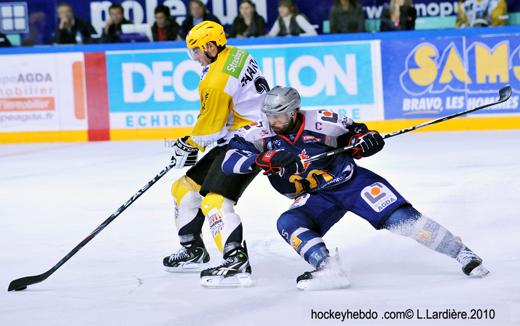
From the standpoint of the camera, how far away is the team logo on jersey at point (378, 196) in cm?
485

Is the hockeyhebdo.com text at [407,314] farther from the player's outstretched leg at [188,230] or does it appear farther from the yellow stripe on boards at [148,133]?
the yellow stripe on boards at [148,133]

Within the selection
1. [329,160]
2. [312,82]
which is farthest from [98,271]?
[312,82]

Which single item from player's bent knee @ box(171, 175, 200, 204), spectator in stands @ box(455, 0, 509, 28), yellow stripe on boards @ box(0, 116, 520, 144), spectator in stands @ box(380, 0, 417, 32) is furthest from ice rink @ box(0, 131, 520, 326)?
spectator in stands @ box(380, 0, 417, 32)

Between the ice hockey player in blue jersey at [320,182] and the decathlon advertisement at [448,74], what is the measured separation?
6724 millimetres

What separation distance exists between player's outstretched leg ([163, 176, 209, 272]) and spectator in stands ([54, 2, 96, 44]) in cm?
793

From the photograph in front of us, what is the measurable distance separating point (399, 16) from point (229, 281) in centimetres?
776

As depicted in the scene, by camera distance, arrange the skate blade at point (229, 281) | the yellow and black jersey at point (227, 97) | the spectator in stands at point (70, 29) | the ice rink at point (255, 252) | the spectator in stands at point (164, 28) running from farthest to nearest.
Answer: the spectator in stands at point (70, 29) → the spectator in stands at point (164, 28) → the yellow and black jersey at point (227, 97) → the skate blade at point (229, 281) → the ice rink at point (255, 252)

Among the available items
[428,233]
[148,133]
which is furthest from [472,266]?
[148,133]

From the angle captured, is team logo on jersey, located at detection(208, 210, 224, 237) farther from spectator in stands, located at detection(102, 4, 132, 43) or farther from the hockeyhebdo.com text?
spectator in stands, located at detection(102, 4, 132, 43)

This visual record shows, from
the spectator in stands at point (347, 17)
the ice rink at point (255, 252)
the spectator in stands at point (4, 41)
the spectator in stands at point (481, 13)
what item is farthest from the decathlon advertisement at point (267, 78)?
the ice rink at point (255, 252)

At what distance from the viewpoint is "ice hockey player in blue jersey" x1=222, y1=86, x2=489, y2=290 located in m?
4.78

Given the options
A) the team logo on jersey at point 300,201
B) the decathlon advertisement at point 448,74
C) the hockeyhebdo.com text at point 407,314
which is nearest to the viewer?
the hockeyhebdo.com text at point 407,314

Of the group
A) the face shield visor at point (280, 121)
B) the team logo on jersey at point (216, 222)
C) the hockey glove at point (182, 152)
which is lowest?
the team logo on jersey at point (216, 222)

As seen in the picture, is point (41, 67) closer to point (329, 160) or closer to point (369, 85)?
point (369, 85)
